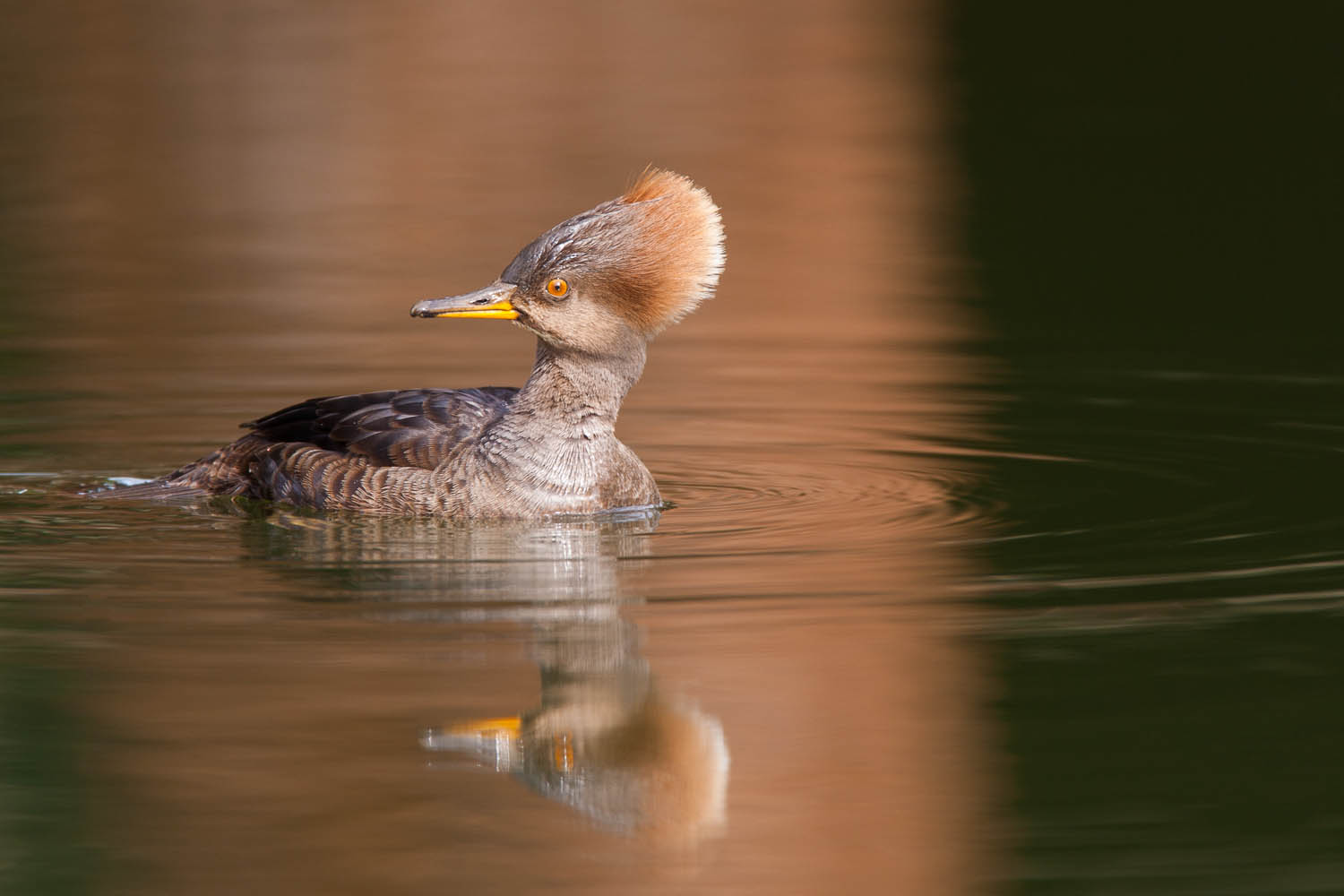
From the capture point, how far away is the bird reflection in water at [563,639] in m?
5.42

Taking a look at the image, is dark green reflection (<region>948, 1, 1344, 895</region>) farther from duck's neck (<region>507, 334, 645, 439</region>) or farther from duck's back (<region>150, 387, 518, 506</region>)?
duck's back (<region>150, 387, 518, 506</region>)

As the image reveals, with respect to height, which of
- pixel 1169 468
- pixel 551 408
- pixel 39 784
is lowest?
pixel 39 784

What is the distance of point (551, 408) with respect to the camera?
28.2 ft

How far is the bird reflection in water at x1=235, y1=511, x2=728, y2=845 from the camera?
5.42 meters

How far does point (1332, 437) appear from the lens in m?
9.73

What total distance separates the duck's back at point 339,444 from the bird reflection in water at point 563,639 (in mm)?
199

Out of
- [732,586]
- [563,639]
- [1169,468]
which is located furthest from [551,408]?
[1169,468]

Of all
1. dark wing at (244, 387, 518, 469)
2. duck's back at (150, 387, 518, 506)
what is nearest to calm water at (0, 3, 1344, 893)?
duck's back at (150, 387, 518, 506)

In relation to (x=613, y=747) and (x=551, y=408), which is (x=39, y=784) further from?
(x=551, y=408)

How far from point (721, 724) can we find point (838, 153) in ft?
46.5

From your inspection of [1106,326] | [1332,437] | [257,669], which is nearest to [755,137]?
[1106,326]

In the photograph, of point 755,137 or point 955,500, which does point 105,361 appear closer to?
point 955,500

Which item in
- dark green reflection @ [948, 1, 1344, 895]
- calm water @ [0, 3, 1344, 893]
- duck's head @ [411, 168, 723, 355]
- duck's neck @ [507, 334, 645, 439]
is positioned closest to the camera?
calm water @ [0, 3, 1344, 893]

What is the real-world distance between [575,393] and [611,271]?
0.55m
